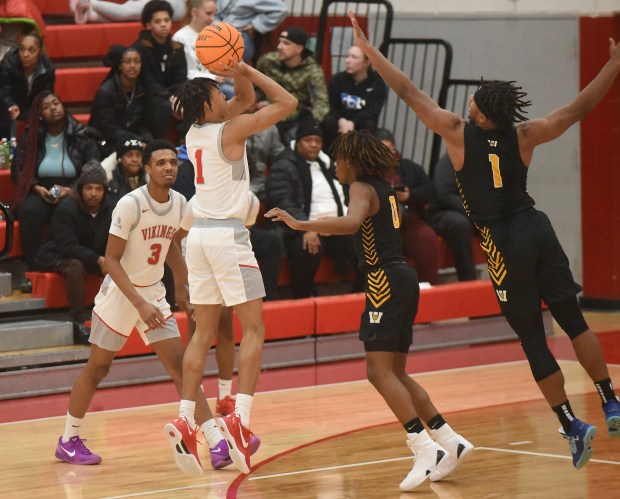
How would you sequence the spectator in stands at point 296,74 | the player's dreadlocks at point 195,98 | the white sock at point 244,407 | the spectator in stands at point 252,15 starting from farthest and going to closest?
1. the spectator in stands at point 252,15
2. the spectator in stands at point 296,74
3. the player's dreadlocks at point 195,98
4. the white sock at point 244,407

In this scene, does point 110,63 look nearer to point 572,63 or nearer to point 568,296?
point 572,63

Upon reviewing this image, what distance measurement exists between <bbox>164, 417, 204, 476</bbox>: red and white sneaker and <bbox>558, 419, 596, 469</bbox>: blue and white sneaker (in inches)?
73.2

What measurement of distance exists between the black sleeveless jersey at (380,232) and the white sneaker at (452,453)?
0.95m

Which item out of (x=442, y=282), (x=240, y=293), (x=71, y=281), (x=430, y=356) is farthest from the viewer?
(x=442, y=282)

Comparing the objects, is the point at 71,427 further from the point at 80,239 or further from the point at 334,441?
the point at 80,239

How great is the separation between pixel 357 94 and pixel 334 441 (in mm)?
5553

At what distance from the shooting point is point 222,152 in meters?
6.86

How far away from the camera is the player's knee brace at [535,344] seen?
21.1 feet

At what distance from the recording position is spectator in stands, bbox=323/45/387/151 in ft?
41.0

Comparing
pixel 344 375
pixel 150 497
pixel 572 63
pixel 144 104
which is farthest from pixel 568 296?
pixel 572 63

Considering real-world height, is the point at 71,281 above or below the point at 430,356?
above

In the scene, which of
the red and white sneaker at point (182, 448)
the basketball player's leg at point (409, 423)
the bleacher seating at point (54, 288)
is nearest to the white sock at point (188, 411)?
the red and white sneaker at point (182, 448)

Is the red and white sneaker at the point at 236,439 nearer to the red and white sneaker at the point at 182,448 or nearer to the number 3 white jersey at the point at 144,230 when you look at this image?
the red and white sneaker at the point at 182,448

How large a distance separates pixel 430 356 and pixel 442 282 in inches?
66.1
